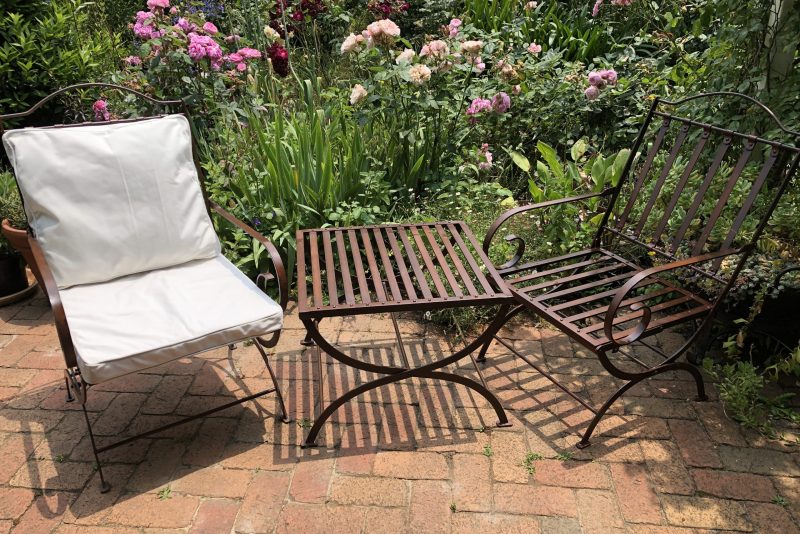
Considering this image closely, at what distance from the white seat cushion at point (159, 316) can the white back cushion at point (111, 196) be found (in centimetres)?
11

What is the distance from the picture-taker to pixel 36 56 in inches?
143

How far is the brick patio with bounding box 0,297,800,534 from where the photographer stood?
2.12 meters

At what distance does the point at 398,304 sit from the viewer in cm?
223

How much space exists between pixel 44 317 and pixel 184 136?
57.2 inches

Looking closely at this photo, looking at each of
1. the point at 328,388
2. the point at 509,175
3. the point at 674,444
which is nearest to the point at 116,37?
the point at 509,175

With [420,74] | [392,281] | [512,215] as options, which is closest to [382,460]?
[392,281]

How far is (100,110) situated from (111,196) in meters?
1.54

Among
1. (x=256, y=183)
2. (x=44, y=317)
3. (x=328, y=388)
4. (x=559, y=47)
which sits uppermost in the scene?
(x=559, y=47)

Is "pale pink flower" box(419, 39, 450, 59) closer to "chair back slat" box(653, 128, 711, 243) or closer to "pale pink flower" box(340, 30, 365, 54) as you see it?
"pale pink flower" box(340, 30, 365, 54)

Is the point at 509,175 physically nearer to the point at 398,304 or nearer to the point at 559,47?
the point at 559,47

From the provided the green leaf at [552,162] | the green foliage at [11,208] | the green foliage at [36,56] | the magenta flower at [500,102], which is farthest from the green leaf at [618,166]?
the green foliage at [36,56]

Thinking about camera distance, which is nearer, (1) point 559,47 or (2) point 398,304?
(2) point 398,304

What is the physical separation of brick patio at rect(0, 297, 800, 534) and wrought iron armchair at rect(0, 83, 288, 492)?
0.48ft

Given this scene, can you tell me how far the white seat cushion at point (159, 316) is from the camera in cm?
205
